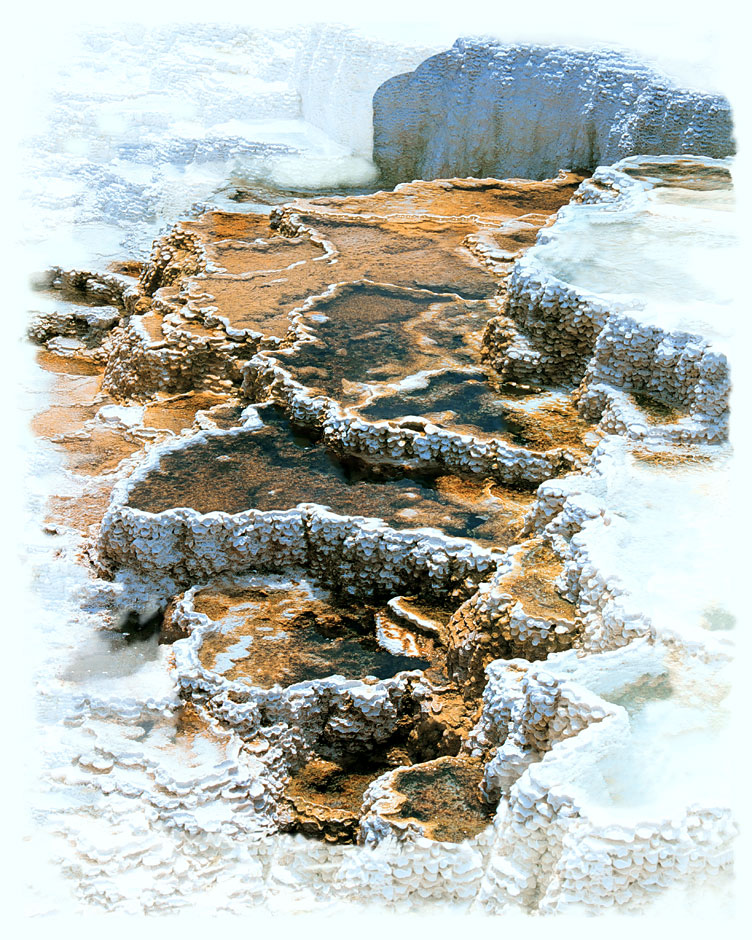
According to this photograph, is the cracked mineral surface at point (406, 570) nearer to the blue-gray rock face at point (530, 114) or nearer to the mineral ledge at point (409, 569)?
the mineral ledge at point (409, 569)

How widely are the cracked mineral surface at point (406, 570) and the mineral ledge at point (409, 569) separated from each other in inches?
0.5

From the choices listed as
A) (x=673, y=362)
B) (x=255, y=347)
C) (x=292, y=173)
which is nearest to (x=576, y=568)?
(x=673, y=362)

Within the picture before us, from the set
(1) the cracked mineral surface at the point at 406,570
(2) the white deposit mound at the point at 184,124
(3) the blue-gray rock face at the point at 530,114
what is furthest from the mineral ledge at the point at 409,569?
(2) the white deposit mound at the point at 184,124

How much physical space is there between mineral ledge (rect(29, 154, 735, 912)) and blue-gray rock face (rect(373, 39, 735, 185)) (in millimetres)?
835

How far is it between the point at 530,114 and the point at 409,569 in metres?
5.33

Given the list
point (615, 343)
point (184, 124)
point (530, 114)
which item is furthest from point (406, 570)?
point (184, 124)

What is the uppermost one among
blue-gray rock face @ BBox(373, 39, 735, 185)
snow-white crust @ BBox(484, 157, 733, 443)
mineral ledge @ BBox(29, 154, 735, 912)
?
blue-gray rock face @ BBox(373, 39, 735, 185)

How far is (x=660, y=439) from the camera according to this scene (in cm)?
411

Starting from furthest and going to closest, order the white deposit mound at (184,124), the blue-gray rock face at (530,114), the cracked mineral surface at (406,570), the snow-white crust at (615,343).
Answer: the white deposit mound at (184,124), the blue-gray rock face at (530,114), the snow-white crust at (615,343), the cracked mineral surface at (406,570)

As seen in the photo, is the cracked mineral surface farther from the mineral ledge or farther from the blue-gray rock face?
the blue-gray rock face

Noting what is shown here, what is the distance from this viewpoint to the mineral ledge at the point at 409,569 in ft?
9.13

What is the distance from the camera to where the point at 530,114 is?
810 centimetres

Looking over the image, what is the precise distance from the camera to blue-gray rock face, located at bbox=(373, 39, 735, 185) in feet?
23.7

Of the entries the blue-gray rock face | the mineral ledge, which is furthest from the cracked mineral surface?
the blue-gray rock face
